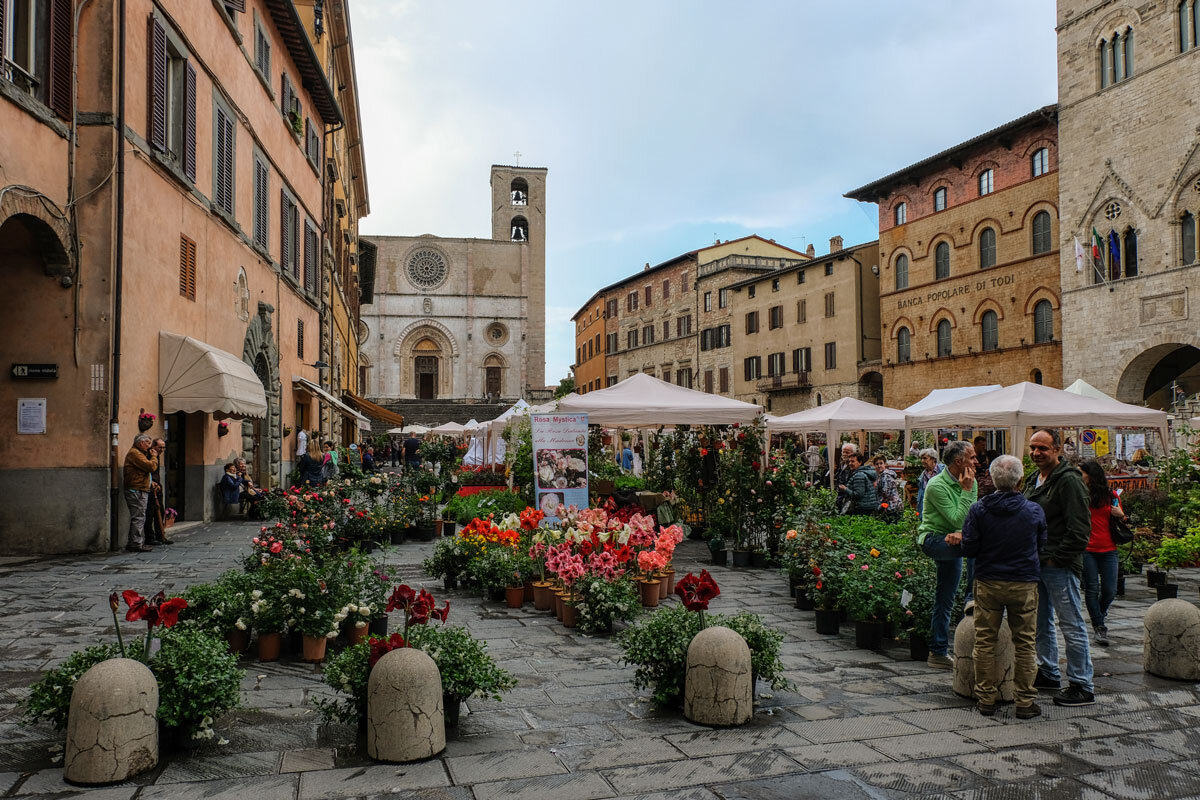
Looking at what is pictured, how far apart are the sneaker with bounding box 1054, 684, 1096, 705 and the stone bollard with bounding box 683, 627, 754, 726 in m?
1.86

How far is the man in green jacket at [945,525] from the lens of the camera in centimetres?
570

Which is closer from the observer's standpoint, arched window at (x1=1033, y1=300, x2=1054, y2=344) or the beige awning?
the beige awning

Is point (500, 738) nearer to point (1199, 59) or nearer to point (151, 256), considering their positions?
point (151, 256)

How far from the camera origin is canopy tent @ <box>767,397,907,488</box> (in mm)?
18328

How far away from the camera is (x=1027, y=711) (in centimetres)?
480

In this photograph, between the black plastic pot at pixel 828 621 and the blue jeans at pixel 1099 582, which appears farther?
the black plastic pot at pixel 828 621

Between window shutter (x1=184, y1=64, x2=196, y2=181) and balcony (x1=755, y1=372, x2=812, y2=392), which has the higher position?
window shutter (x1=184, y1=64, x2=196, y2=181)

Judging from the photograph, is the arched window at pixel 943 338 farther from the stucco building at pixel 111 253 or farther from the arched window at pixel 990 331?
the stucco building at pixel 111 253

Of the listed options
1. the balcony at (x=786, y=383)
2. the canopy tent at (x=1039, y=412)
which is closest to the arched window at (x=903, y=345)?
the balcony at (x=786, y=383)

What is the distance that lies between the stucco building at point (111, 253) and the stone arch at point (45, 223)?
2 cm

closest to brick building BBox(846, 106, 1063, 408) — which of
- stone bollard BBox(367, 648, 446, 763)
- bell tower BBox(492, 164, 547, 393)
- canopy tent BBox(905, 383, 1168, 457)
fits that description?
canopy tent BBox(905, 383, 1168, 457)

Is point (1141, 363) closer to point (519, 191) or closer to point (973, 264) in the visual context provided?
point (973, 264)

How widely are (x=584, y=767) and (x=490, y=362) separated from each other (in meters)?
62.9

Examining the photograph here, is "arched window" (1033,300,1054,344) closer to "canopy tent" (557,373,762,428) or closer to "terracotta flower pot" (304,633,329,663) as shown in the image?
"canopy tent" (557,373,762,428)
